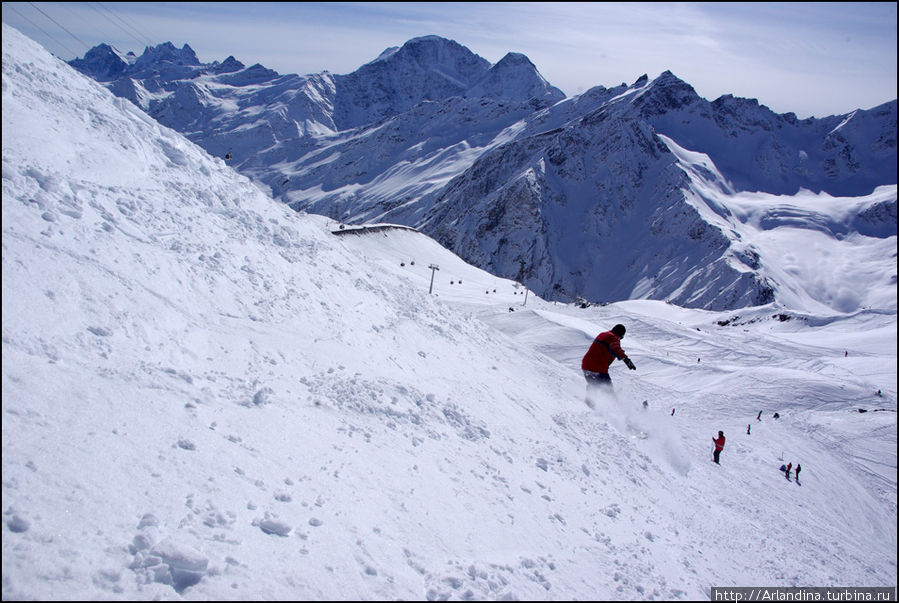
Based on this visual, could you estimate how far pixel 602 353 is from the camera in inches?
536

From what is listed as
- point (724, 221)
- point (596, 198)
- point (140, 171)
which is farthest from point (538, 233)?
point (140, 171)

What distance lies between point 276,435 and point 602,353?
28.8 feet

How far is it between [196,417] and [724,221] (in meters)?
184

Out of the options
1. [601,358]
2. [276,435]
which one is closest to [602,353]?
[601,358]

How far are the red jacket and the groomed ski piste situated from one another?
170 cm

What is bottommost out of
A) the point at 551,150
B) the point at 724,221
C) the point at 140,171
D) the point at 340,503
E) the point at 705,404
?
the point at 705,404

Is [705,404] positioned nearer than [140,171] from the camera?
No

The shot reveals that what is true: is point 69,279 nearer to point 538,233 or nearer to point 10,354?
point 10,354

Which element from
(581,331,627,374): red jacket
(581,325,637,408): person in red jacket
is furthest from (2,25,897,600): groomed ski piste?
(581,331,627,374): red jacket

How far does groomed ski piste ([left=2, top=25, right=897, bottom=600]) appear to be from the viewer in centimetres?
564

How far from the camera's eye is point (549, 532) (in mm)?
8328

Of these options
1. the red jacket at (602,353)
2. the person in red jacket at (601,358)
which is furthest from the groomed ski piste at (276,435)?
the red jacket at (602,353)

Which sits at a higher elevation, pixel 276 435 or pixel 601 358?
pixel 601 358

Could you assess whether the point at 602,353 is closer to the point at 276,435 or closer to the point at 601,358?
the point at 601,358
